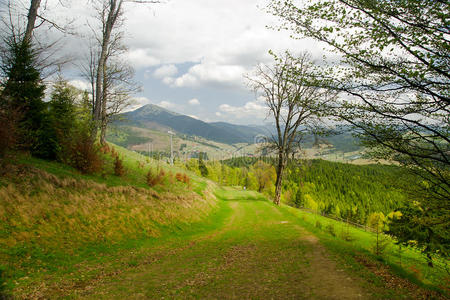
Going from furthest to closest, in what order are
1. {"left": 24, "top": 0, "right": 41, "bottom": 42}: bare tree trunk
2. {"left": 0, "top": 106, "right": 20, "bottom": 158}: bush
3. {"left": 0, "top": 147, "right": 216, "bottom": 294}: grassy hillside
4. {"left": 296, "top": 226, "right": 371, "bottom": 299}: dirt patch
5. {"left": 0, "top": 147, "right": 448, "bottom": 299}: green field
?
{"left": 24, "top": 0, "right": 41, "bottom": 42}: bare tree trunk
{"left": 0, "top": 106, "right": 20, "bottom": 158}: bush
{"left": 0, "top": 147, "right": 216, "bottom": 294}: grassy hillside
{"left": 0, "top": 147, "right": 448, "bottom": 299}: green field
{"left": 296, "top": 226, "right": 371, "bottom": 299}: dirt patch

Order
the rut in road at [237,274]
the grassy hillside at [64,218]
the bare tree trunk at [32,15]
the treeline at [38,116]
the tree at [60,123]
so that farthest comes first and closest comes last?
the tree at [60,123], the bare tree trunk at [32,15], the treeline at [38,116], the grassy hillside at [64,218], the rut in road at [237,274]

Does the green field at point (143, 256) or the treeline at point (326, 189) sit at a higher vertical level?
the green field at point (143, 256)

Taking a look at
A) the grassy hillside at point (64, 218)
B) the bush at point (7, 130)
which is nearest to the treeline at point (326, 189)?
the grassy hillside at point (64, 218)

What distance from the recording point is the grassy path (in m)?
5.58

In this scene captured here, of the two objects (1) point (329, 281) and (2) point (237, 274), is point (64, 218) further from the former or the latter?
(1) point (329, 281)

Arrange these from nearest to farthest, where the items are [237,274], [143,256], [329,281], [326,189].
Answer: [329,281] < [237,274] < [143,256] < [326,189]

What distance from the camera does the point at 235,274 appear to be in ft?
22.7

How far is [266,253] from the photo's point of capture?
8.91 metres

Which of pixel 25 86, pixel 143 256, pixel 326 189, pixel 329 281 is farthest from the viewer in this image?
pixel 326 189

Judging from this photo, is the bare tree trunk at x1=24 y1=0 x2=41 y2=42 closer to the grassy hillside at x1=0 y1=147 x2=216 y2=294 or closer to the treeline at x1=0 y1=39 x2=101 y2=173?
the treeline at x1=0 y1=39 x2=101 y2=173

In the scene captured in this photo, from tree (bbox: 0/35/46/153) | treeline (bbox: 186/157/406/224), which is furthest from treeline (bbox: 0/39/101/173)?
treeline (bbox: 186/157/406/224)

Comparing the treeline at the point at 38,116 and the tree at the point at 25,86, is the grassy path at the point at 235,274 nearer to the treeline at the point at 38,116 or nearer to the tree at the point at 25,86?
the treeline at the point at 38,116

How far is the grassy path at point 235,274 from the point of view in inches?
220

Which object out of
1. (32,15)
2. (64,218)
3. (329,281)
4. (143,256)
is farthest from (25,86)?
(329,281)
